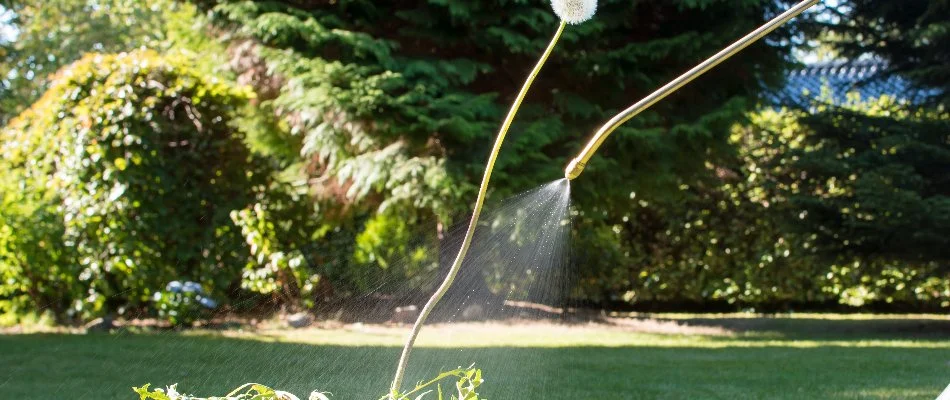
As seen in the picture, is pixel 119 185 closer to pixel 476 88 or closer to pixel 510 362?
pixel 476 88

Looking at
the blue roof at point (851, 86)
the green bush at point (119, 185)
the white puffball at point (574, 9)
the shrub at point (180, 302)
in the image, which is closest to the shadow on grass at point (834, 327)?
the blue roof at point (851, 86)

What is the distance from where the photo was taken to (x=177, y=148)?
25.9 feet

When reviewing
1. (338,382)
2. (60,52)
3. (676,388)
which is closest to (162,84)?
(338,382)

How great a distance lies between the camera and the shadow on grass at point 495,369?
484 cm

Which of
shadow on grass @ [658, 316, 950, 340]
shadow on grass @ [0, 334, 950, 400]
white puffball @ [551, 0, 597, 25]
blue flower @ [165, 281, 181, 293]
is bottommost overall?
shadow on grass @ [0, 334, 950, 400]

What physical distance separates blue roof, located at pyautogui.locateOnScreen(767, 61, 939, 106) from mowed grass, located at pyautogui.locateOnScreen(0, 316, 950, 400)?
7.17 feet

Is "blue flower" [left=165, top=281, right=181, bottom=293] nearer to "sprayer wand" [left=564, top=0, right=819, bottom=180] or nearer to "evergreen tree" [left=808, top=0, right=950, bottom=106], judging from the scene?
"evergreen tree" [left=808, top=0, right=950, bottom=106]

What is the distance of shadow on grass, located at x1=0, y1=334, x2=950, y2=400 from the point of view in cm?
484

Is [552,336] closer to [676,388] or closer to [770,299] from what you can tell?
[676,388]

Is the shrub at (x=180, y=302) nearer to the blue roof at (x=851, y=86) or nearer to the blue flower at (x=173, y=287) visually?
the blue flower at (x=173, y=287)

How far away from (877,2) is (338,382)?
6211mm

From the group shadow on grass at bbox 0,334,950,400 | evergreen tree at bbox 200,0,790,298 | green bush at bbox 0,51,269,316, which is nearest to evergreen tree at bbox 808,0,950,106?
evergreen tree at bbox 200,0,790,298

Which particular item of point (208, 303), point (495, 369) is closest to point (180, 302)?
point (208, 303)

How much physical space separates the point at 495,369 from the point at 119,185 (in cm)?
353
